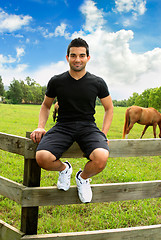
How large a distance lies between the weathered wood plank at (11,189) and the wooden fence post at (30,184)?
0.09m

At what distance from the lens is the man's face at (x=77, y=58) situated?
2265 mm

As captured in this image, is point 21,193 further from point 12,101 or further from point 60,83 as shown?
point 12,101

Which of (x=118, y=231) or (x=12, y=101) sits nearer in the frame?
(x=118, y=231)

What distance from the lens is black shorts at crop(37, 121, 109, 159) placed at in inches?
76.2

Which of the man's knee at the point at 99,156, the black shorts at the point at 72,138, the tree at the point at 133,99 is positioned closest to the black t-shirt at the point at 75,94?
the black shorts at the point at 72,138

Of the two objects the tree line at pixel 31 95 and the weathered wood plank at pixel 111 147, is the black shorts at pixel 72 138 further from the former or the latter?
the tree line at pixel 31 95

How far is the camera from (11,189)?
2219 mm

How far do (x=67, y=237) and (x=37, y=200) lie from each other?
1.76ft

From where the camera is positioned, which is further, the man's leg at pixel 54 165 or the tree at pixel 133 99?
the tree at pixel 133 99

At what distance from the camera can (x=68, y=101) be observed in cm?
223

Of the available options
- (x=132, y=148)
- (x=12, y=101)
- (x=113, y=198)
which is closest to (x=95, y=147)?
(x=132, y=148)

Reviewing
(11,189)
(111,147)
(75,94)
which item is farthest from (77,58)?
(11,189)

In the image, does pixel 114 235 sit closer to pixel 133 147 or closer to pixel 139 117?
pixel 133 147

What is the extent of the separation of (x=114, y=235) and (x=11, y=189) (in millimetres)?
1306
